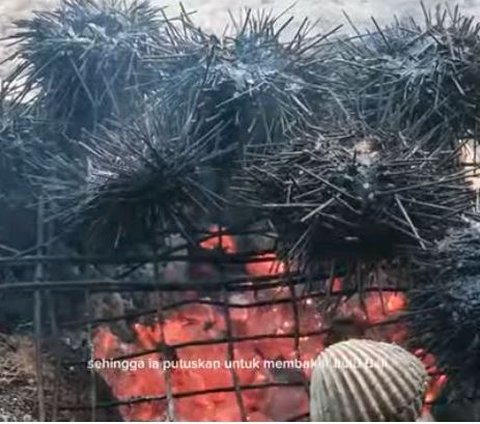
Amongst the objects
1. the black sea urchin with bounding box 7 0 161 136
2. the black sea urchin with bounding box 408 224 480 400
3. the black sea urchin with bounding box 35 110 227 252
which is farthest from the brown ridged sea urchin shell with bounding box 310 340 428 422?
the black sea urchin with bounding box 7 0 161 136

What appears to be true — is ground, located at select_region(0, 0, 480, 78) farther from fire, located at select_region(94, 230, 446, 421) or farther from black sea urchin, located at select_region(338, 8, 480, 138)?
fire, located at select_region(94, 230, 446, 421)

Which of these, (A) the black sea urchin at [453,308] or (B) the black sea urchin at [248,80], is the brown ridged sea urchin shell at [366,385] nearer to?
(A) the black sea urchin at [453,308]

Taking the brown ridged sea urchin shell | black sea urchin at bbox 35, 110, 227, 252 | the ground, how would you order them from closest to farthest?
the brown ridged sea urchin shell
black sea urchin at bbox 35, 110, 227, 252
the ground

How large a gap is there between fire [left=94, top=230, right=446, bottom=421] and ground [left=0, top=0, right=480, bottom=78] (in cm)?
27

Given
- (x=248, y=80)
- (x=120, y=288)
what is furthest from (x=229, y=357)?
(x=248, y=80)

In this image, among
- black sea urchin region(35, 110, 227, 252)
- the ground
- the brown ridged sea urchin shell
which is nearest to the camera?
the brown ridged sea urchin shell

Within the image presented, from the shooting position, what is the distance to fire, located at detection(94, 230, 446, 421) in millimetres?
901

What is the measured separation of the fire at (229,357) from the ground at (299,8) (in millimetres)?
266

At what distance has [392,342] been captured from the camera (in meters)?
0.89

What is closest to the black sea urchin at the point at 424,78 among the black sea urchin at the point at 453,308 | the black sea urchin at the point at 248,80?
the black sea urchin at the point at 248,80

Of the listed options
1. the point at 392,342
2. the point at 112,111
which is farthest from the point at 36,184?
the point at 392,342

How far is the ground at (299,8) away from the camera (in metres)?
1.09

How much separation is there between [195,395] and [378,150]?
23 centimetres

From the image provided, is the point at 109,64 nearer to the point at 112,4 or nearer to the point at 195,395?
the point at 112,4
